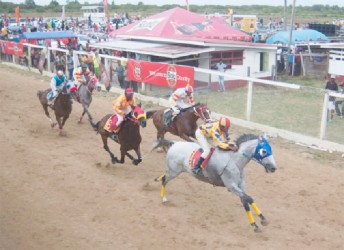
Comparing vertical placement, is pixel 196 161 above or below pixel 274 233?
above

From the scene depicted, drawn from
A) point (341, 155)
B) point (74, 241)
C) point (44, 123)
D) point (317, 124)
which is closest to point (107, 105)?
point (44, 123)

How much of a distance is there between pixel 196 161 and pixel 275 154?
4.53 metres

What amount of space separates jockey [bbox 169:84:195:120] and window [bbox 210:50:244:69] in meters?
12.6

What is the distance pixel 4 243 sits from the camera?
23.6 ft

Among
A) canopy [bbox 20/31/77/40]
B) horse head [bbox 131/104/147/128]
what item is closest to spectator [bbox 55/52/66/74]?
canopy [bbox 20/31/77/40]

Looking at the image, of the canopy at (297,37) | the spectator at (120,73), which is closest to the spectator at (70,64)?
the spectator at (120,73)

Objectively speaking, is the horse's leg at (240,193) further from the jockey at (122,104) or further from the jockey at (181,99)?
the jockey at (181,99)

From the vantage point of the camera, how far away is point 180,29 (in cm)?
2767

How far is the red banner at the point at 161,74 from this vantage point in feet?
54.6

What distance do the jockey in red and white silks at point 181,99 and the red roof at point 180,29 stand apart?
15329 mm

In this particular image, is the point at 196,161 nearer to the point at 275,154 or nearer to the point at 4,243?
the point at 4,243

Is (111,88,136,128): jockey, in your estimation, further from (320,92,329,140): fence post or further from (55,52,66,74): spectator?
(55,52,66,74): spectator

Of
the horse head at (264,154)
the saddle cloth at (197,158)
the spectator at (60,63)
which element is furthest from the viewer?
the spectator at (60,63)

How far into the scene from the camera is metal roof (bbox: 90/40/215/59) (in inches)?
850
